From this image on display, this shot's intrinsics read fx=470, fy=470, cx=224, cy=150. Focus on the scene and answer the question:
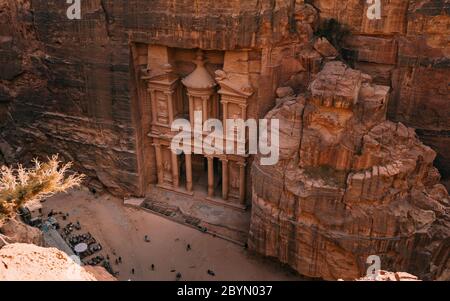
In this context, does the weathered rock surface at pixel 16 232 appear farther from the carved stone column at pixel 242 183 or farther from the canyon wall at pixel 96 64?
the carved stone column at pixel 242 183

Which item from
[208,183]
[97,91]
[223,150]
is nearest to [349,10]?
[223,150]

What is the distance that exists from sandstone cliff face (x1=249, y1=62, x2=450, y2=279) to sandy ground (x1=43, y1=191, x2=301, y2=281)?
3624mm

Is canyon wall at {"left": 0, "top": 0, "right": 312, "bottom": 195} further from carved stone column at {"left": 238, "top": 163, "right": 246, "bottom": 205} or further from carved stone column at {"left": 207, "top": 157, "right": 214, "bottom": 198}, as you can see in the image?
carved stone column at {"left": 238, "top": 163, "right": 246, "bottom": 205}

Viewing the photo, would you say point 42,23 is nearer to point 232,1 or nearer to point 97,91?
point 97,91

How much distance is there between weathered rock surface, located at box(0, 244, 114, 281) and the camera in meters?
7.95

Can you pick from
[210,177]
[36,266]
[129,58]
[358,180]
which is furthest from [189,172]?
[36,266]

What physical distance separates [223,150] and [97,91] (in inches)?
233

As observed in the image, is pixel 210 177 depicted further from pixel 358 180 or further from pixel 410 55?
pixel 410 55

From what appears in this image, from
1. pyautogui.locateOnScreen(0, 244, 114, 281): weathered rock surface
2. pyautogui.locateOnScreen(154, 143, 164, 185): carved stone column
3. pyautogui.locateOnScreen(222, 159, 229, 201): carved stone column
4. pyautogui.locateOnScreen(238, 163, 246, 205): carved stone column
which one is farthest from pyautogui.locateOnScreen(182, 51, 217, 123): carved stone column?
pyautogui.locateOnScreen(0, 244, 114, 281): weathered rock surface

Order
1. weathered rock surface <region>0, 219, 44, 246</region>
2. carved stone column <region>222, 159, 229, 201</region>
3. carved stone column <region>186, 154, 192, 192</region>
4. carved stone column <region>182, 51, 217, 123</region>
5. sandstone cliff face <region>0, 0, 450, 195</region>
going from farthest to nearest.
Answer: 1. carved stone column <region>186, 154, 192, 192</region>
2. carved stone column <region>222, 159, 229, 201</region>
3. carved stone column <region>182, 51, 217, 123</region>
4. sandstone cliff face <region>0, 0, 450, 195</region>
5. weathered rock surface <region>0, 219, 44, 246</region>

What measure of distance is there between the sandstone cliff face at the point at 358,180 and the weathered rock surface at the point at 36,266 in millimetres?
8357

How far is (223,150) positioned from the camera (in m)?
19.5

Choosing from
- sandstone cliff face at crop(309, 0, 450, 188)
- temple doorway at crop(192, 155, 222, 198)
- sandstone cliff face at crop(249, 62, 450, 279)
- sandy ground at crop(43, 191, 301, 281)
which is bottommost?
sandy ground at crop(43, 191, 301, 281)

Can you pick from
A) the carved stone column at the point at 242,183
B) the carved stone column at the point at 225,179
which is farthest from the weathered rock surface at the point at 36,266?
the carved stone column at the point at 225,179
